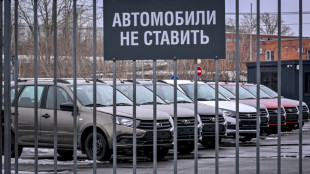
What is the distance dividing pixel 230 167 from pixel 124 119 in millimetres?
2388

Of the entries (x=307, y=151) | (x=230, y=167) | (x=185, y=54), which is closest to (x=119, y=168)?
(x=230, y=167)

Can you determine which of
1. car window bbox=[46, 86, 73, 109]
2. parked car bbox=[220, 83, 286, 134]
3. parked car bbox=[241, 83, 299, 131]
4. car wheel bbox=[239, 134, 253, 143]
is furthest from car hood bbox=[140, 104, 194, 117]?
parked car bbox=[241, 83, 299, 131]

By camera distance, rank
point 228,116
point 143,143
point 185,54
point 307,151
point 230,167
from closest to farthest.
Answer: point 185,54
point 230,167
point 143,143
point 307,151
point 228,116

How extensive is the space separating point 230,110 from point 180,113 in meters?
4.22

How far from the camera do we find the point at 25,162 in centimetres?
1439

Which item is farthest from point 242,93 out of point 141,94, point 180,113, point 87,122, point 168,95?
point 87,122

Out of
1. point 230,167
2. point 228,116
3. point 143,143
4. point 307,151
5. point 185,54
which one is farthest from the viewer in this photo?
point 228,116

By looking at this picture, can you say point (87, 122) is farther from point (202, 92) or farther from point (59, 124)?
point (202, 92)

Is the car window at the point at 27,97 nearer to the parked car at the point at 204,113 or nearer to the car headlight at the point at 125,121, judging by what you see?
the car headlight at the point at 125,121

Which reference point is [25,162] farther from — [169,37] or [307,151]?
[169,37]

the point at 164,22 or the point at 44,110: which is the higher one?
the point at 164,22

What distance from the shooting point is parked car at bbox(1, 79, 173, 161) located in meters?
13.8

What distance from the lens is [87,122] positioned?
46.1 feet

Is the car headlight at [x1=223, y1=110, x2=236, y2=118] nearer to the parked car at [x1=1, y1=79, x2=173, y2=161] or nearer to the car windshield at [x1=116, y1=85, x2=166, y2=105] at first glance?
the car windshield at [x1=116, y1=85, x2=166, y2=105]
